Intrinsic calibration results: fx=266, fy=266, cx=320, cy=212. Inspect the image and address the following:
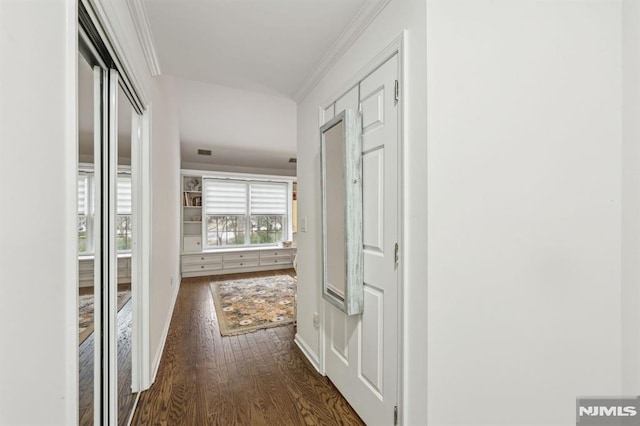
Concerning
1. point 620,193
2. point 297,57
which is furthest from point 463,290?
point 297,57

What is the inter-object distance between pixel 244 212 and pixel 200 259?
1330mm

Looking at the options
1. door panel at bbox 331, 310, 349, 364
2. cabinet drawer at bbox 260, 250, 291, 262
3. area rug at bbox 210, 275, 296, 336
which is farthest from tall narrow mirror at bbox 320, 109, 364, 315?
cabinet drawer at bbox 260, 250, 291, 262

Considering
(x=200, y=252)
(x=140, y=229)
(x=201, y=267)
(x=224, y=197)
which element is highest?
(x=224, y=197)

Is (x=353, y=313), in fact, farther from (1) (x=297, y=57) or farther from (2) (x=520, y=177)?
(1) (x=297, y=57)

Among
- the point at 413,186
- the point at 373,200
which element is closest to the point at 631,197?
the point at 413,186

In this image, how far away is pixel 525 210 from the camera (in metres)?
1.23

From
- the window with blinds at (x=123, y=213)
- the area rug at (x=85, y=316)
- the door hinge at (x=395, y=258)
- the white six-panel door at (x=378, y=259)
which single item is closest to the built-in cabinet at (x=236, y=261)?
the window with blinds at (x=123, y=213)

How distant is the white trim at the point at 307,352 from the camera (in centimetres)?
216

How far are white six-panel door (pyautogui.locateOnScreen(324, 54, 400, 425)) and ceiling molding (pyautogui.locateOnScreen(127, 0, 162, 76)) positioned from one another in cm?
126

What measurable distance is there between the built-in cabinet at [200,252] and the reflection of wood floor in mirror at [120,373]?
3.83 m

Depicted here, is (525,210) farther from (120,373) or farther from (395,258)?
(120,373)

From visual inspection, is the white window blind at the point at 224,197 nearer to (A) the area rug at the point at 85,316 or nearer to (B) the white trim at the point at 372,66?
(B) the white trim at the point at 372,66

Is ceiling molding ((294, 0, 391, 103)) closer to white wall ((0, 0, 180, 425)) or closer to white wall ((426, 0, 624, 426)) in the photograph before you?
white wall ((426, 0, 624, 426))

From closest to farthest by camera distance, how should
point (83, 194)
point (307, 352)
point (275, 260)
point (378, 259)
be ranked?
point (83, 194)
point (378, 259)
point (307, 352)
point (275, 260)
